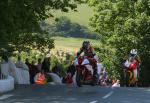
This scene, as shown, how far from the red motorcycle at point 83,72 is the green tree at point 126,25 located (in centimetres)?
2020

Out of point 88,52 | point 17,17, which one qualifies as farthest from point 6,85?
point 88,52

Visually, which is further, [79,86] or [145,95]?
[79,86]

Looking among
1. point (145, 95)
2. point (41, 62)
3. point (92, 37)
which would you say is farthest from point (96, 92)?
point (92, 37)

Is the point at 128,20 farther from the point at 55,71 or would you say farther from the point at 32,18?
the point at 32,18

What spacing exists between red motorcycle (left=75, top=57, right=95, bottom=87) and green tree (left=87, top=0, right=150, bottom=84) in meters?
20.2

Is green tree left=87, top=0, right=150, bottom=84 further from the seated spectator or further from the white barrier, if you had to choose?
the white barrier

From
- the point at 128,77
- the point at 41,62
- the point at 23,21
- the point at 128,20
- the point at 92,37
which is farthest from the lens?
the point at 92,37

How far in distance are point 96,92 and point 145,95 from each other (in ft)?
5.97

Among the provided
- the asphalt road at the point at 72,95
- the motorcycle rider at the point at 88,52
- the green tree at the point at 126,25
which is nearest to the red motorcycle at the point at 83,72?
the motorcycle rider at the point at 88,52

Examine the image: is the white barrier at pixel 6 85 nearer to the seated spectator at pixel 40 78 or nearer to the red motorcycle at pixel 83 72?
the red motorcycle at pixel 83 72

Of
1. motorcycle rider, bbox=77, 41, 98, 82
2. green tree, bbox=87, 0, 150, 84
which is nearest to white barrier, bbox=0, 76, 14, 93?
motorcycle rider, bbox=77, 41, 98, 82

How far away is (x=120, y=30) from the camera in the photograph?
1785 inches

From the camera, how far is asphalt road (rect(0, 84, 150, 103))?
1569 centimetres

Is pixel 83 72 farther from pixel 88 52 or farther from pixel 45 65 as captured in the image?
pixel 45 65
